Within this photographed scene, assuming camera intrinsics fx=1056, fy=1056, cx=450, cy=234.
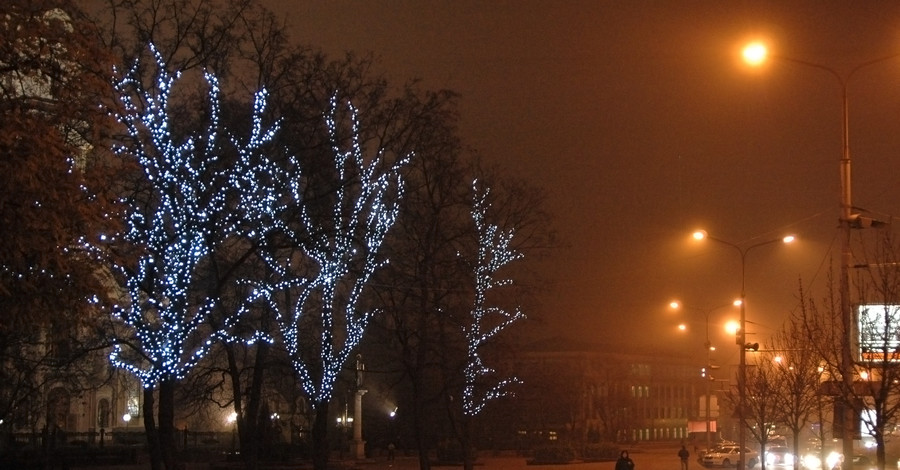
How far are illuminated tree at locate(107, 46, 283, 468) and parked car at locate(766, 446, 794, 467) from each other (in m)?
42.9

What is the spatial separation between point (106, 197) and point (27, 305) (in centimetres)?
180

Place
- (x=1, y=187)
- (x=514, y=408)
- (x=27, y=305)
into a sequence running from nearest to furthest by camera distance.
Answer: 1. (x=1, y=187)
2. (x=27, y=305)
3. (x=514, y=408)

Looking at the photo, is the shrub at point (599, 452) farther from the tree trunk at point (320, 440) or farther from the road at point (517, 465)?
the tree trunk at point (320, 440)

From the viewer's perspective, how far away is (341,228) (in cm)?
3172

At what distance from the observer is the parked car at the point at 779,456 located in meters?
62.1

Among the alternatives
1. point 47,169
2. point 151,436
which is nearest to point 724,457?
point 151,436

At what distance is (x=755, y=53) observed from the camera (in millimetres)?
19266

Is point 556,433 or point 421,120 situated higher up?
point 421,120

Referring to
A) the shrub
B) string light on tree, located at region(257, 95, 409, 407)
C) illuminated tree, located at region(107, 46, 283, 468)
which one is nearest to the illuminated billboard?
string light on tree, located at region(257, 95, 409, 407)

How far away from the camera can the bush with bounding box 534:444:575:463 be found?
208 feet

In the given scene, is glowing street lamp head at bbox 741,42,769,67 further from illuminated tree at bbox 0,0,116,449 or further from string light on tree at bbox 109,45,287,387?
string light on tree at bbox 109,45,287,387

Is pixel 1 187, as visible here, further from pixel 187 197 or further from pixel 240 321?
pixel 240 321

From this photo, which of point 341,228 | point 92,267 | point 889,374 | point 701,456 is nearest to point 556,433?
point 701,456

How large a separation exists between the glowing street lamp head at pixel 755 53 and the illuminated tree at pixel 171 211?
1480 cm
